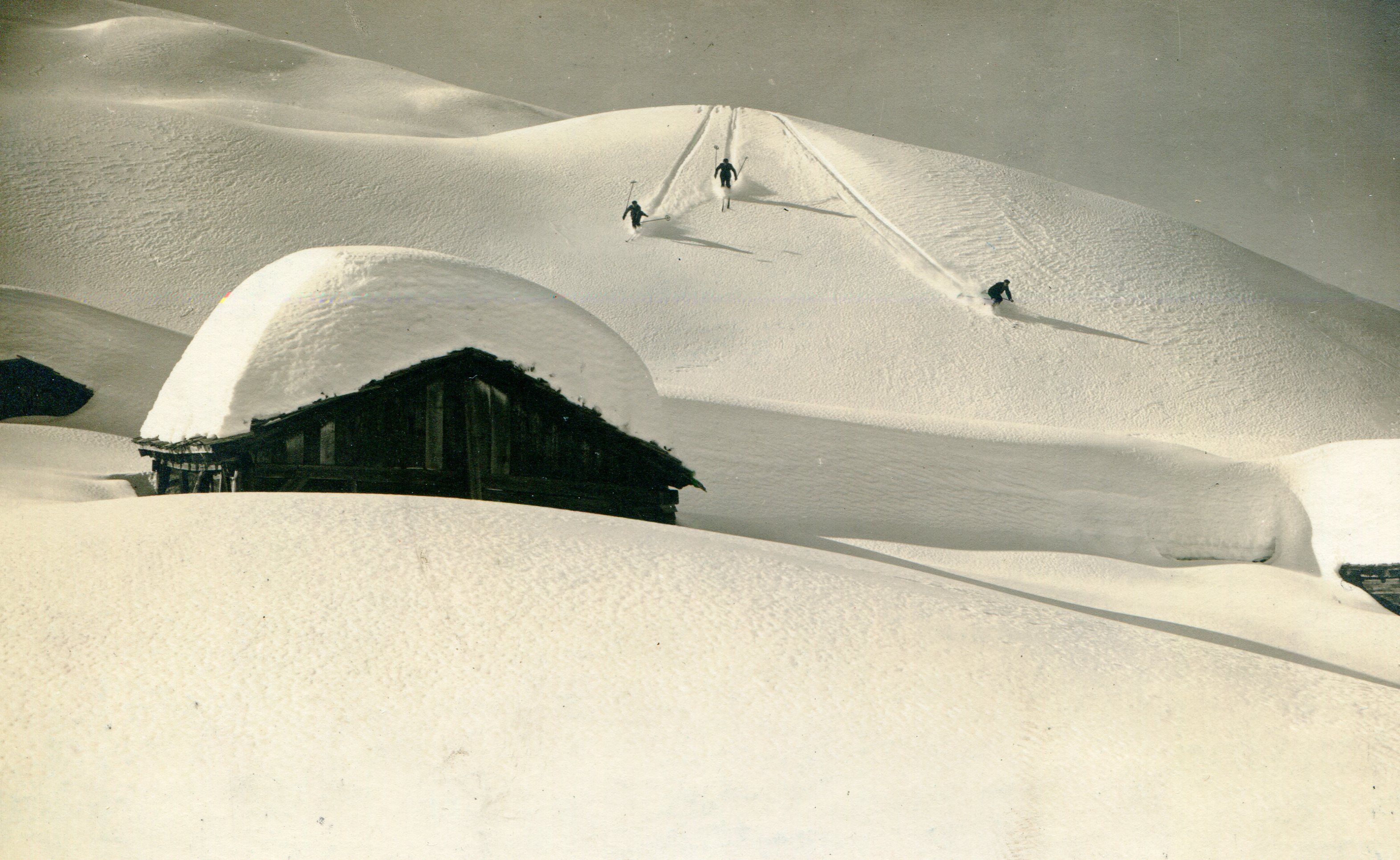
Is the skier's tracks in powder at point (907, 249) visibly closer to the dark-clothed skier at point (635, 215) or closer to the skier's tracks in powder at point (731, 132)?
the skier's tracks in powder at point (731, 132)

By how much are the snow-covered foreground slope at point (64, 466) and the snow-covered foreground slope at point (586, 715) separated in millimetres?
3073

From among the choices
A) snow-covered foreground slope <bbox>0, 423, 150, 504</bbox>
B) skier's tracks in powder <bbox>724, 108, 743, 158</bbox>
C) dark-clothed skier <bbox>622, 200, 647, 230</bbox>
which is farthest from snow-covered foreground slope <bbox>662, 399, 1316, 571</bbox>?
skier's tracks in powder <bbox>724, 108, 743, 158</bbox>

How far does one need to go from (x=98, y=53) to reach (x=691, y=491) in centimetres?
6255

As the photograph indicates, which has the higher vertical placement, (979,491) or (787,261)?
(787,261)

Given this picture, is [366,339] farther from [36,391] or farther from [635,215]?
[635,215]

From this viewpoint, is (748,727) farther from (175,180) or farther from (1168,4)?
(175,180)

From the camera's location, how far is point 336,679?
4094 millimetres

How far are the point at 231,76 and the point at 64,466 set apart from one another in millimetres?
61283

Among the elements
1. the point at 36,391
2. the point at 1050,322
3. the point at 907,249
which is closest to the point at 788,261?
the point at 907,249

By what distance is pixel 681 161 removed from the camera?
3253cm

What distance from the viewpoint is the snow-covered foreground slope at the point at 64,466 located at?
8.23 metres

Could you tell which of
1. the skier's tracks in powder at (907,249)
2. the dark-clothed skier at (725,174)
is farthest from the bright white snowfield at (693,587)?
the dark-clothed skier at (725,174)

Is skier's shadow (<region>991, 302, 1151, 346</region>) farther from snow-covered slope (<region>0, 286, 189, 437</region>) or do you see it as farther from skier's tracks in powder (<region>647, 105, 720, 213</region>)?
snow-covered slope (<region>0, 286, 189, 437</region>)

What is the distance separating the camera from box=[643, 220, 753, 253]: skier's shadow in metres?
27.1
